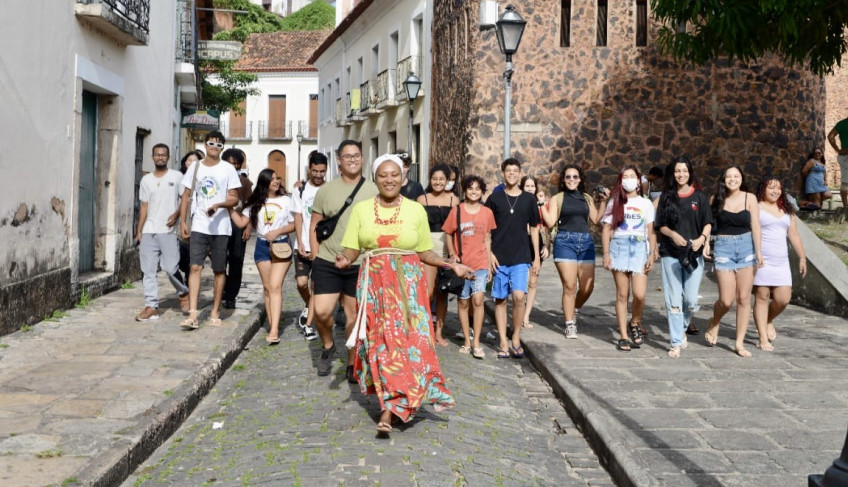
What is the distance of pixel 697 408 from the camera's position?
242 inches

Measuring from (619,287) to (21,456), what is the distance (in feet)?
17.6

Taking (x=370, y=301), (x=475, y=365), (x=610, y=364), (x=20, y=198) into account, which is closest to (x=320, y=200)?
(x=370, y=301)

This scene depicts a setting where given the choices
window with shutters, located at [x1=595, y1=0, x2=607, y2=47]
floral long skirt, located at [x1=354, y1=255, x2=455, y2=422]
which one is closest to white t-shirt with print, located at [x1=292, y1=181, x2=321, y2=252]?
floral long skirt, located at [x1=354, y1=255, x2=455, y2=422]

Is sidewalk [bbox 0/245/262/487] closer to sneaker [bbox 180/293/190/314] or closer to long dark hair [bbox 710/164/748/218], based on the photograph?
sneaker [bbox 180/293/190/314]

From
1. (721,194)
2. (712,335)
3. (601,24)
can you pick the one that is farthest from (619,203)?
(601,24)

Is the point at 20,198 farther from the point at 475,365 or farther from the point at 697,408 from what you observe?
the point at 697,408

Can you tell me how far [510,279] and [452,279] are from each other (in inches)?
19.6

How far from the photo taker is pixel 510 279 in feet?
27.1

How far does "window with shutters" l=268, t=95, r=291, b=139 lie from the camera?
52750 millimetres

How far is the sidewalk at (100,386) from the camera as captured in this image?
471 centimetres

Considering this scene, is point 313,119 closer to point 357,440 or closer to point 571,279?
point 571,279

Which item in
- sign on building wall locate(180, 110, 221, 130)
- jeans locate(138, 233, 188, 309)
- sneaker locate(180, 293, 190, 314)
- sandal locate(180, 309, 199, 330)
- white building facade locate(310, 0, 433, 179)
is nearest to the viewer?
sandal locate(180, 309, 199, 330)

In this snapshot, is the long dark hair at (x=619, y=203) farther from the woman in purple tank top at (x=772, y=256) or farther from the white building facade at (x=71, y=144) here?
the white building facade at (x=71, y=144)

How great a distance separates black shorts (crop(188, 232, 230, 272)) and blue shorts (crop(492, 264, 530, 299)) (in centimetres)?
262
